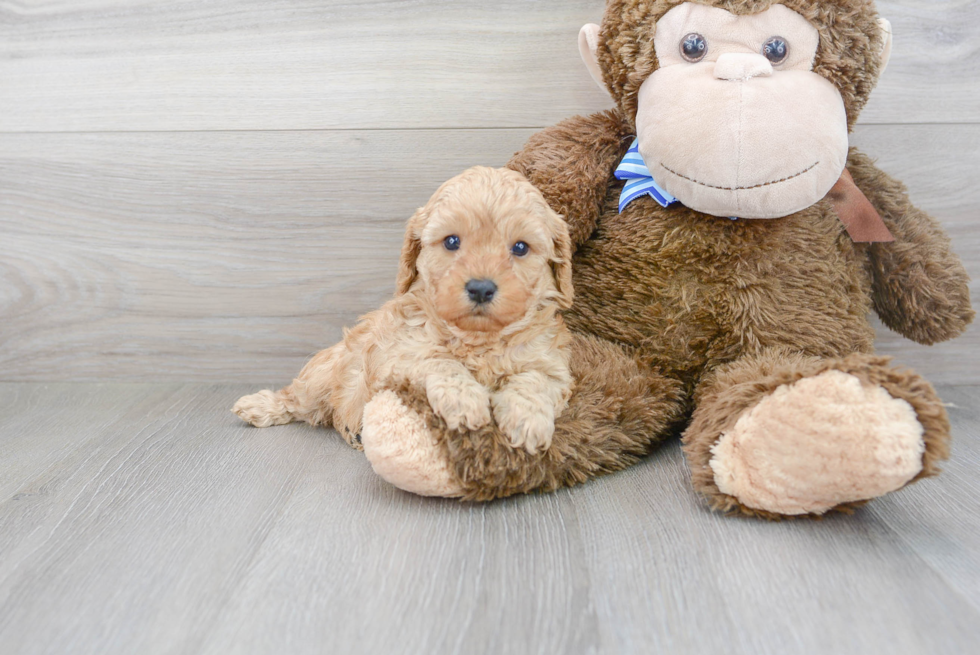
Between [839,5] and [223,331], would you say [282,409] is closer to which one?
[223,331]

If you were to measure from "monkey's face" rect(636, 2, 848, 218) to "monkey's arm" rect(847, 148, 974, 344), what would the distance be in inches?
9.1

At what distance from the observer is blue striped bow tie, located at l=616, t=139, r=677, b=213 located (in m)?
1.26

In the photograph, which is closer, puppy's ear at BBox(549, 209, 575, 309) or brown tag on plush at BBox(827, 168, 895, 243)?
puppy's ear at BBox(549, 209, 575, 309)

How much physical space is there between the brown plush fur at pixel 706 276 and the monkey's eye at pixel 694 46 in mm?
53

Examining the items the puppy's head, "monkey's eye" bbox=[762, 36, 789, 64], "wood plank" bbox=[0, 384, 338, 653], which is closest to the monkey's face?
"monkey's eye" bbox=[762, 36, 789, 64]

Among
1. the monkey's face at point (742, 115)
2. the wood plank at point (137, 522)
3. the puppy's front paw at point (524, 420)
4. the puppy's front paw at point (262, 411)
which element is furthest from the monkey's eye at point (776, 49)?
the puppy's front paw at point (262, 411)

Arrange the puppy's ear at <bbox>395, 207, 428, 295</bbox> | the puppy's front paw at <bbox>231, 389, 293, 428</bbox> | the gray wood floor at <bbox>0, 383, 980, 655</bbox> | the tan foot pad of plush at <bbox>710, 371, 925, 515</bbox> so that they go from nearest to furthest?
1. the gray wood floor at <bbox>0, 383, 980, 655</bbox>
2. the tan foot pad of plush at <bbox>710, 371, 925, 515</bbox>
3. the puppy's ear at <bbox>395, 207, 428, 295</bbox>
4. the puppy's front paw at <bbox>231, 389, 293, 428</bbox>

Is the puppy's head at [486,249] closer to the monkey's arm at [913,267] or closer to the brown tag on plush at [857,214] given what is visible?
the brown tag on plush at [857,214]

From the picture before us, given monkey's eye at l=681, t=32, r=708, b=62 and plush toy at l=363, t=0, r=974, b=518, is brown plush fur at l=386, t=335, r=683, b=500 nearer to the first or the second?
plush toy at l=363, t=0, r=974, b=518

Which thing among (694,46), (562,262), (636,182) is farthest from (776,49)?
(562,262)

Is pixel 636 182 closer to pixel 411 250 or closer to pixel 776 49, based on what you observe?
pixel 776 49

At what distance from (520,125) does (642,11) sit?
0.45 meters

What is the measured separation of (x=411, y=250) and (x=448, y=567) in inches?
18.6

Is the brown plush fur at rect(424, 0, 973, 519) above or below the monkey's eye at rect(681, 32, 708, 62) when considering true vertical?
below
